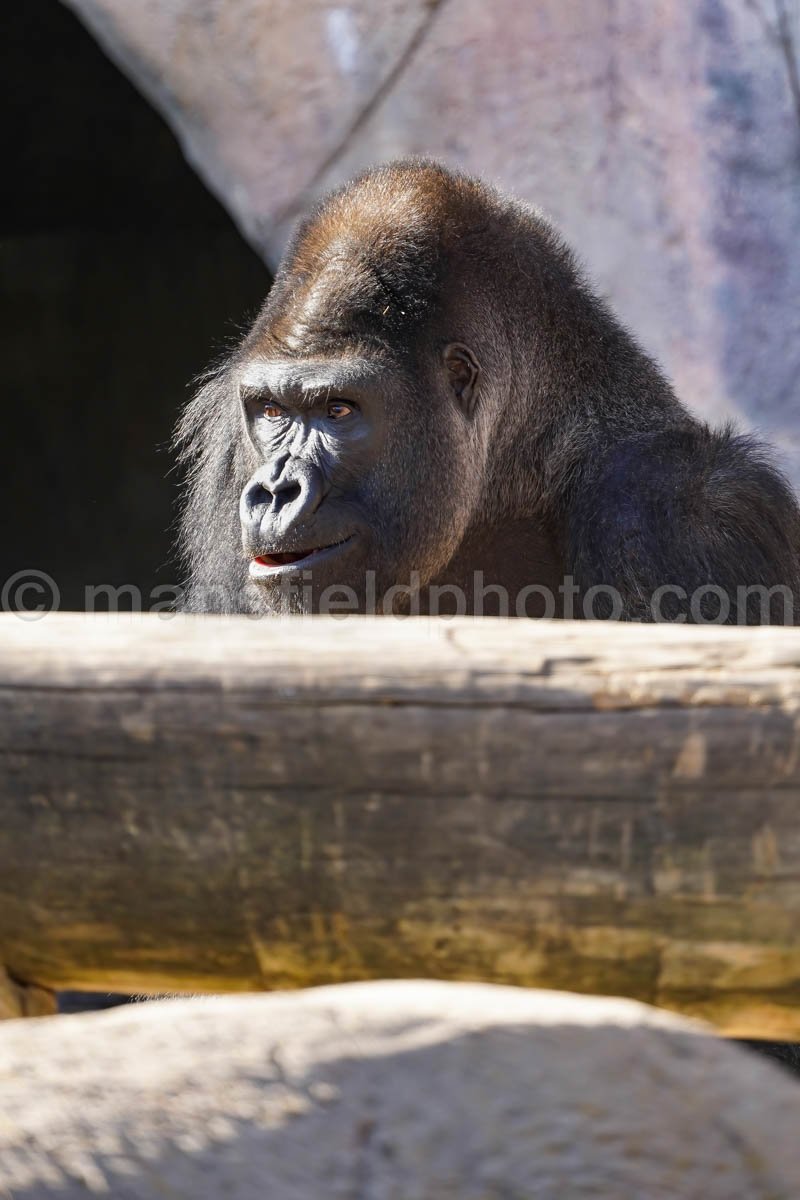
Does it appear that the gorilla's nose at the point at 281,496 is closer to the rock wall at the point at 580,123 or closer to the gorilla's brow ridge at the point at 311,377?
the gorilla's brow ridge at the point at 311,377

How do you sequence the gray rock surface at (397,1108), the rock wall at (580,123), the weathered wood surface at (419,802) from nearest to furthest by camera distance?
1. the gray rock surface at (397,1108)
2. the weathered wood surface at (419,802)
3. the rock wall at (580,123)

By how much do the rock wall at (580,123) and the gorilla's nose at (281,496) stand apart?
2.35 meters

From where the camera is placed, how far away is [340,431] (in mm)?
3012

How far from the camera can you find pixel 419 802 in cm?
127

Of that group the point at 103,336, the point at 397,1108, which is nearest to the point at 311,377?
the point at 397,1108

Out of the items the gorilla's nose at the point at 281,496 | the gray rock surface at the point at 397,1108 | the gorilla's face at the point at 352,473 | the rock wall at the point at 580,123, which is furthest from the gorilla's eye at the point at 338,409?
the rock wall at the point at 580,123

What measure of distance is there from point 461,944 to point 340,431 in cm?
184

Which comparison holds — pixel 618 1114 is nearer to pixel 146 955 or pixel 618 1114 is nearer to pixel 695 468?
pixel 146 955

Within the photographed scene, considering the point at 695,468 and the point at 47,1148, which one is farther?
the point at 695,468

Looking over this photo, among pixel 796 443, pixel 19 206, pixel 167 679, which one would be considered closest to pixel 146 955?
pixel 167 679

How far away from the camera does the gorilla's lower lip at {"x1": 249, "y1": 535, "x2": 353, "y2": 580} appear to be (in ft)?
9.26

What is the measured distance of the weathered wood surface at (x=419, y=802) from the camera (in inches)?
48.9

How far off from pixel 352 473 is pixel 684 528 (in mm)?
693

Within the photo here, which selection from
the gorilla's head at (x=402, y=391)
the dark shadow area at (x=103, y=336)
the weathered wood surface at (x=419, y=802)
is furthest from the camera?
the dark shadow area at (x=103, y=336)
